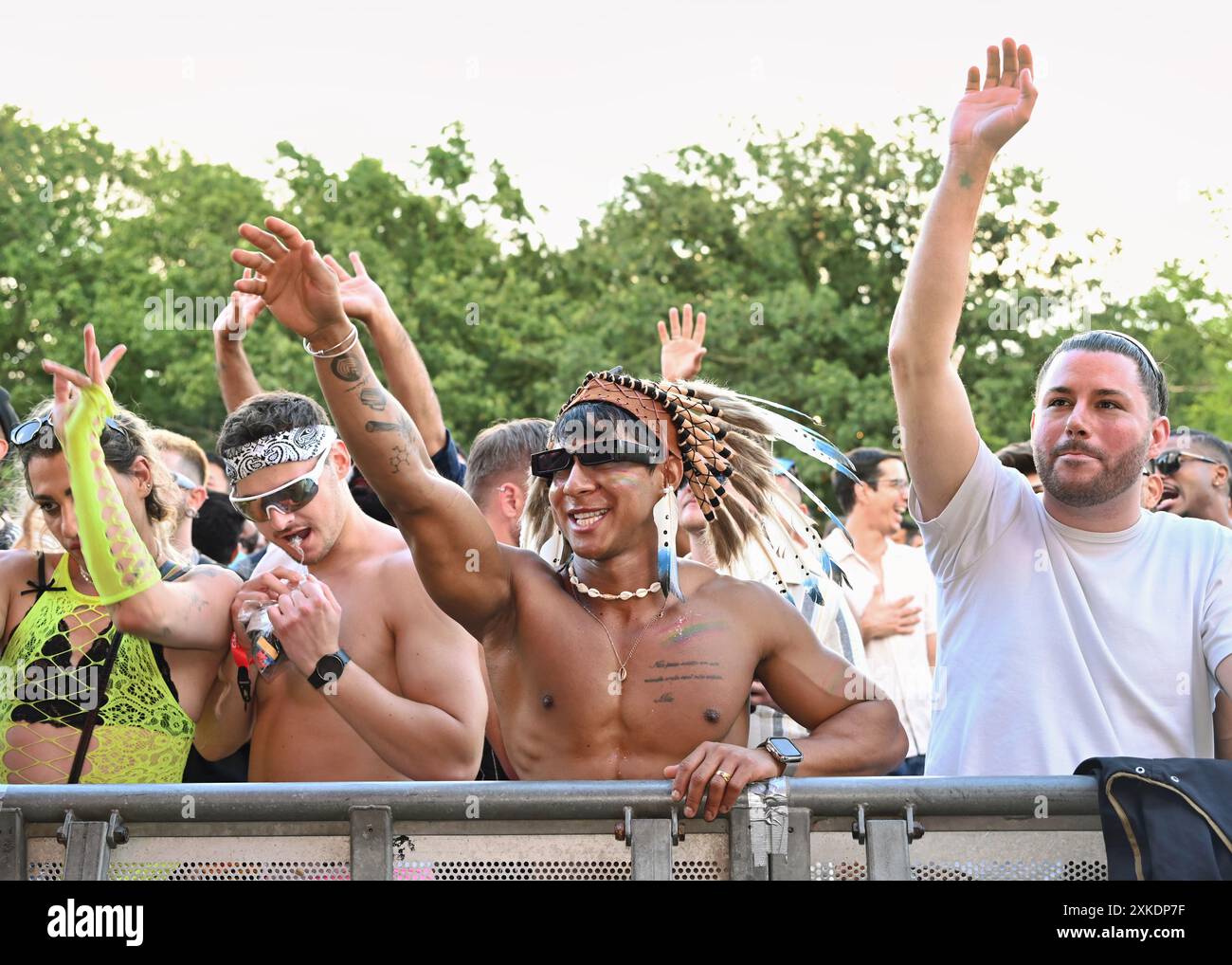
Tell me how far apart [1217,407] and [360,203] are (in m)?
16.8

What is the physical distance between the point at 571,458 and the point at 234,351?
2.20 meters

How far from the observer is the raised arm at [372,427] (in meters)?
2.93

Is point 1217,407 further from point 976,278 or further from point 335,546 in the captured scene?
point 335,546

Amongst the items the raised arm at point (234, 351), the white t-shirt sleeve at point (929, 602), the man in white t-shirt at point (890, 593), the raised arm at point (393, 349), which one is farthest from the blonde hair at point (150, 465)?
the white t-shirt sleeve at point (929, 602)

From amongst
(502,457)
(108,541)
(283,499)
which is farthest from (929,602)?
(108,541)

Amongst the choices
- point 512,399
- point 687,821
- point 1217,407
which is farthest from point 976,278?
point 687,821

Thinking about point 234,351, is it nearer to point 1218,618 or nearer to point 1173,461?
point 1218,618

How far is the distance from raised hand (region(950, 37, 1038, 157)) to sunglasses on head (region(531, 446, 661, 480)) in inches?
42.2

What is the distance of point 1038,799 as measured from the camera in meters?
2.69

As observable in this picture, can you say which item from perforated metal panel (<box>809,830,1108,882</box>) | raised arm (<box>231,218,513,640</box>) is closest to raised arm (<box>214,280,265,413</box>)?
raised arm (<box>231,218,513,640</box>)

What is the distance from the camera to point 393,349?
13.3ft

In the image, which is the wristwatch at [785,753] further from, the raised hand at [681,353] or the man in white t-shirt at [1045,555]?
the raised hand at [681,353]

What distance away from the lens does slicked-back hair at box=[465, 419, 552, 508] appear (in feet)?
16.1

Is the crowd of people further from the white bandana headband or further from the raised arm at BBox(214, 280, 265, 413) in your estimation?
the raised arm at BBox(214, 280, 265, 413)
